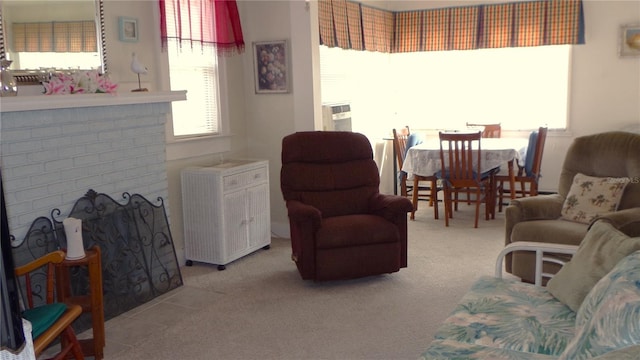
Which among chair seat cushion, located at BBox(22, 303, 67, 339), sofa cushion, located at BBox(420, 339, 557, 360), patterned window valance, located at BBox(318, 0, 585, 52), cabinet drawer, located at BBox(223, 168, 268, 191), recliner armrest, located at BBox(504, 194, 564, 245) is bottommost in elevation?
sofa cushion, located at BBox(420, 339, 557, 360)

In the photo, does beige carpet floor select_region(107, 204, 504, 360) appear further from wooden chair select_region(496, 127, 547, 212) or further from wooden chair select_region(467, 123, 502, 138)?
wooden chair select_region(467, 123, 502, 138)

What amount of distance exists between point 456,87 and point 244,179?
355cm

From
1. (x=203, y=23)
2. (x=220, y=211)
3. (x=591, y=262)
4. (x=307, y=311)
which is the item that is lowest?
(x=307, y=311)

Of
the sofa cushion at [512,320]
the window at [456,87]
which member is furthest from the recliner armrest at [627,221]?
the window at [456,87]

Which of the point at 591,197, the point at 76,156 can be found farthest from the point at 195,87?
the point at 591,197

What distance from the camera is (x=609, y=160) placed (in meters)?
3.99

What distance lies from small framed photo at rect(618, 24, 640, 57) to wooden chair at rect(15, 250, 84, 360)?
19.1ft

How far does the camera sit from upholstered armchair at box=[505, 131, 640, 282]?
12.3 ft

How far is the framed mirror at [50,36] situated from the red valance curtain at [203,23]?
0.64 metres

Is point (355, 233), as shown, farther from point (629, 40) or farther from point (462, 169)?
point (629, 40)

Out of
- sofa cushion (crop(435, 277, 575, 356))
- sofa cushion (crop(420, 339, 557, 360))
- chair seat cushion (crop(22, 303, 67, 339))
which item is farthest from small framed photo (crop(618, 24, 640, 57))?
chair seat cushion (crop(22, 303, 67, 339))

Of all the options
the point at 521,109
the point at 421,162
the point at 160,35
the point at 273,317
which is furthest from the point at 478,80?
the point at 273,317

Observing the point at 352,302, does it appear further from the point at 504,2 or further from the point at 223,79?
the point at 504,2

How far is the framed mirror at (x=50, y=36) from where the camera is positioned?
10.7ft
